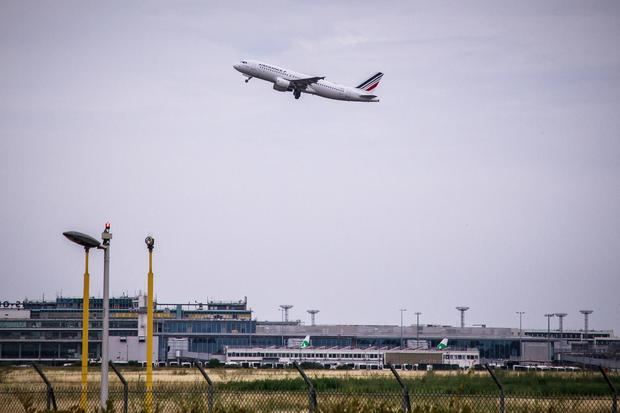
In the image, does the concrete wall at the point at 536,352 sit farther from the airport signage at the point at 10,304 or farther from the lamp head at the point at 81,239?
the lamp head at the point at 81,239

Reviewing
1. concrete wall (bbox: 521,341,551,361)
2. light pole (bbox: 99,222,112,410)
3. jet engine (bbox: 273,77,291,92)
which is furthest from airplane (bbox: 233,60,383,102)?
light pole (bbox: 99,222,112,410)

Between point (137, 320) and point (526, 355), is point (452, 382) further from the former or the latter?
point (526, 355)

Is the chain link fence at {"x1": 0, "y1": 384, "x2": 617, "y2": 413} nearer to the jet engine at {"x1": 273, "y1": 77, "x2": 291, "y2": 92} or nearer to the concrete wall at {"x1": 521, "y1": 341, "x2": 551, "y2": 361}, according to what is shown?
the jet engine at {"x1": 273, "y1": 77, "x2": 291, "y2": 92}

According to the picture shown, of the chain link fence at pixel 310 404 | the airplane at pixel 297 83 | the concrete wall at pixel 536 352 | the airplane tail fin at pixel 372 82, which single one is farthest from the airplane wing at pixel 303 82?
the concrete wall at pixel 536 352

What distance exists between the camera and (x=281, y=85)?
11625 centimetres

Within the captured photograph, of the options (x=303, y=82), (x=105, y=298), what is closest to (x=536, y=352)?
(x=303, y=82)

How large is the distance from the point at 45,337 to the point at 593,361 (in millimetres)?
87601

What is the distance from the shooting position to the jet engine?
116 m

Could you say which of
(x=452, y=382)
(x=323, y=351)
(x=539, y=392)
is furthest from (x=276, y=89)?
(x=539, y=392)

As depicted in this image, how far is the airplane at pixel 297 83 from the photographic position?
4732 inches

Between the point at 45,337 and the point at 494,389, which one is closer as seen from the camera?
the point at 494,389

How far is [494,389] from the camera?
48656mm

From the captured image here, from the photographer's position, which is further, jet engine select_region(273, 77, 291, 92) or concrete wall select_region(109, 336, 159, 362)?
concrete wall select_region(109, 336, 159, 362)

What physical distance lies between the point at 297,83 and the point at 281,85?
4.74 m
